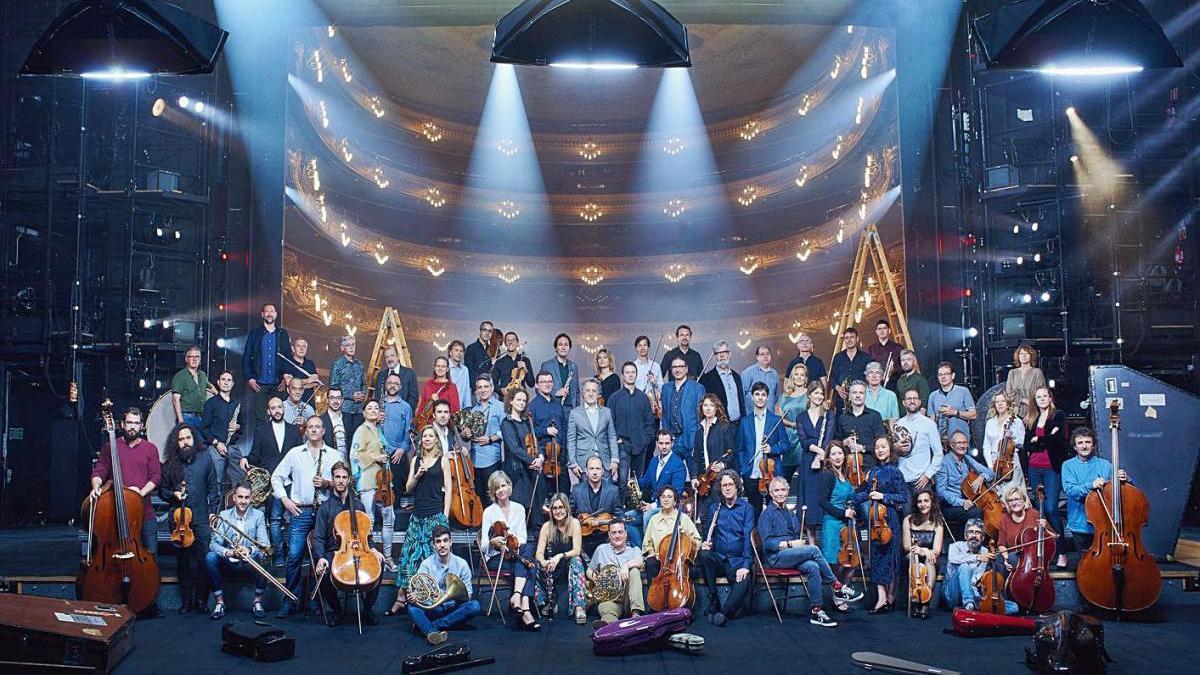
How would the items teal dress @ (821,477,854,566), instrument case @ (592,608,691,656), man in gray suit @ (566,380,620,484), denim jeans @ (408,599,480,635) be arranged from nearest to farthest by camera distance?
instrument case @ (592,608,691,656), denim jeans @ (408,599,480,635), teal dress @ (821,477,854,566), man in gray suit @ (566,380,620,484)

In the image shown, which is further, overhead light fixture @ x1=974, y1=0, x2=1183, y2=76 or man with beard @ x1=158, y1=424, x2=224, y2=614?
man with beard @ x1=158, y1=424, x2=224, y2=614

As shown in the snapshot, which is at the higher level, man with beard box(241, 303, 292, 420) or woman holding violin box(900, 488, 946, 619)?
man with beard box(241, 303, 292, 420)

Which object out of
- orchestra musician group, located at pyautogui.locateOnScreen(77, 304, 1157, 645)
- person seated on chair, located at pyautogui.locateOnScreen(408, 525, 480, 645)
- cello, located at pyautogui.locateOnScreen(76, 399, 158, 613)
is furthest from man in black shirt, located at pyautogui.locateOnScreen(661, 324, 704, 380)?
cello, located at pyautogui.locateOnScreen(76, 399, 158, 613)

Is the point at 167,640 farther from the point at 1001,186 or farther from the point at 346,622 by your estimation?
the point at 1001,186

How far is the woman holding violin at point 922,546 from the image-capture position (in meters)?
7.55

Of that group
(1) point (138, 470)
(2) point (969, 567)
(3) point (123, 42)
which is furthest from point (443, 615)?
(3) point (123, 42)

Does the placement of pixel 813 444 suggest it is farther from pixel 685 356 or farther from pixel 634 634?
pixel 634 634

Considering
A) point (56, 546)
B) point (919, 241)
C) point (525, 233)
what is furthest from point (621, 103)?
point (56, 546)

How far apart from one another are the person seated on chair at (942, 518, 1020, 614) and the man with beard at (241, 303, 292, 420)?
6546 mm

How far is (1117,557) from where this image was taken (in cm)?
723

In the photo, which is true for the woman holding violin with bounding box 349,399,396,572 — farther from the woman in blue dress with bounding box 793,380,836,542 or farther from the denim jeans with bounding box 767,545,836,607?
the woman in blue dress with bounding box 793,380,836,542

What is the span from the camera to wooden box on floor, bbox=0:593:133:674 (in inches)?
225

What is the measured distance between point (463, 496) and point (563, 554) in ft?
3.41

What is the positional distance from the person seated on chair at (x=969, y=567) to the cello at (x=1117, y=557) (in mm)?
631
